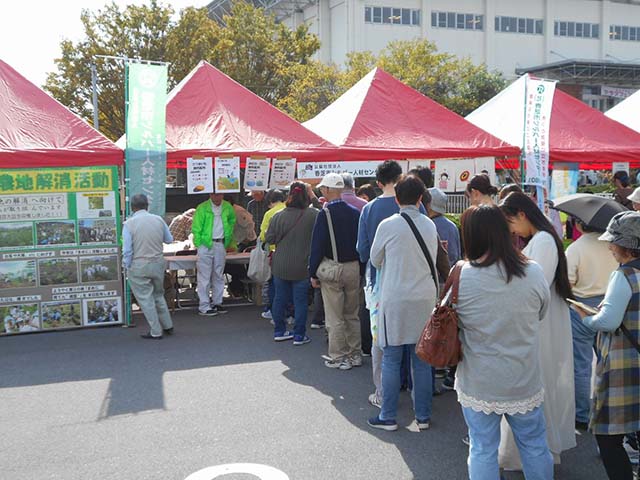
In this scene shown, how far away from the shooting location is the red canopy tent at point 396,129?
8766mm

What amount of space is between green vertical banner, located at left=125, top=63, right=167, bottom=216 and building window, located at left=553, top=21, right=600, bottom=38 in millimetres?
42710

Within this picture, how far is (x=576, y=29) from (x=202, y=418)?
47.5 metres

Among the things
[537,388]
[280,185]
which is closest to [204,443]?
[537,388]

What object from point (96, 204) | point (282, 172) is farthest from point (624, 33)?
point (96, 204)

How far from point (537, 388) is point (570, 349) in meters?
0.75

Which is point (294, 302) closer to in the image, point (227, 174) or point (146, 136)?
point (227, 174)

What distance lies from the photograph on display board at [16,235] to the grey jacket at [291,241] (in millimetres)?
3053

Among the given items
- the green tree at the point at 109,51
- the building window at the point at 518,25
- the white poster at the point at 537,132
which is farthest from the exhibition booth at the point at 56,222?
the building window at the point at 518,25

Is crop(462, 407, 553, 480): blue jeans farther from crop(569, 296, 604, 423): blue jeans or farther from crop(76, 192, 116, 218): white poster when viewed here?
crop(76, 192, 116, 218): white poster

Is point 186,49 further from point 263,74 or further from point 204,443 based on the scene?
point 204,443

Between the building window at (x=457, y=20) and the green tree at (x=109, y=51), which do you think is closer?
Result: the green tree at (x=109, y=51)

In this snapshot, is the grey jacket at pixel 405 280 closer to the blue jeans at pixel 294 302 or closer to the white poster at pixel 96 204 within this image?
the blue jeans at pixel 294 302

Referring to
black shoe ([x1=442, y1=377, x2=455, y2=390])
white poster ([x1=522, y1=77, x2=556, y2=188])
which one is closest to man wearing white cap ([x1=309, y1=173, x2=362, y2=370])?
black shoe ([x1=442, y1=377, x2=455, y2=390])

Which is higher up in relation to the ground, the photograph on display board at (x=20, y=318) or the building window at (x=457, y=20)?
the building window at (x=457, y=20)
